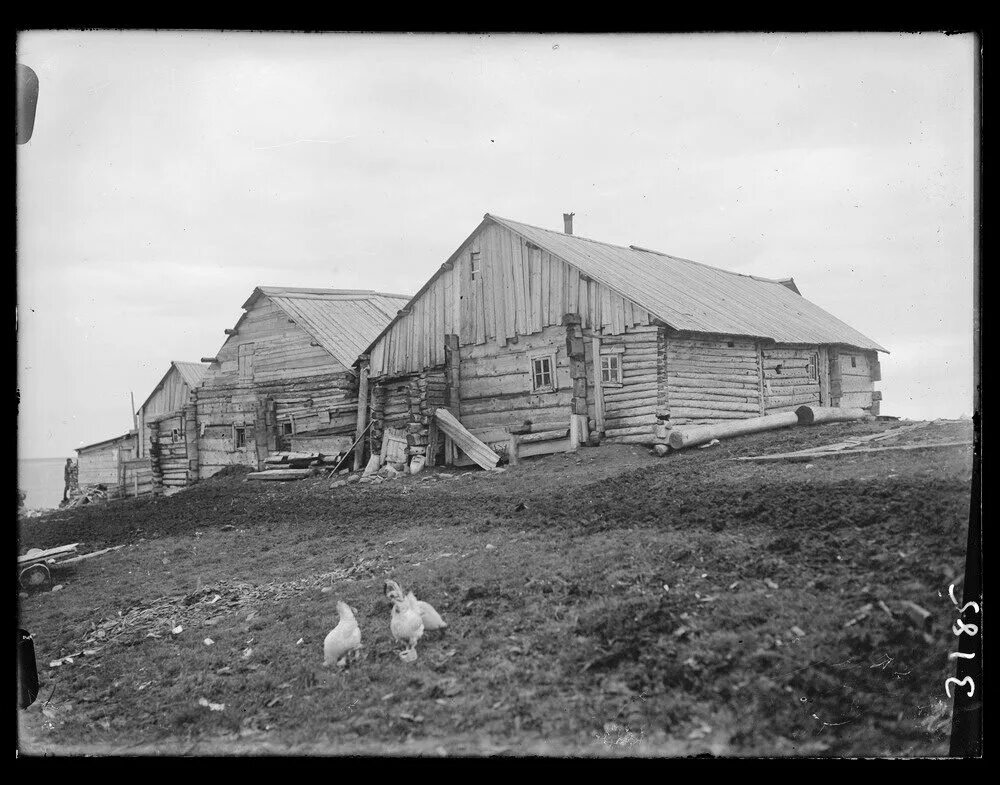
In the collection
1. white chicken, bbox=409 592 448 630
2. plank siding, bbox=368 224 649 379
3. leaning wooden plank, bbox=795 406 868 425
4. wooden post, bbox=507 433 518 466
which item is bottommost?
white chicken, bbox=409 592 448 630

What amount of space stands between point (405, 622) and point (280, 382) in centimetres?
1800

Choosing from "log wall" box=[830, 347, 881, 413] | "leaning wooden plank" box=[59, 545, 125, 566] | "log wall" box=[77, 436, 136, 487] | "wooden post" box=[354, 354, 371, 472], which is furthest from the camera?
"log wall" box=[77, 436, 136, 487]

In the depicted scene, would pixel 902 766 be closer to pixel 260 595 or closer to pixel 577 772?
pixel 577 772

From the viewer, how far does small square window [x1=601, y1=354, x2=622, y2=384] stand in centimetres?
1769

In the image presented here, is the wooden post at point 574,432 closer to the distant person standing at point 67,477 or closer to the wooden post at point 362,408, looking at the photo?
the wooden post at point 362,408

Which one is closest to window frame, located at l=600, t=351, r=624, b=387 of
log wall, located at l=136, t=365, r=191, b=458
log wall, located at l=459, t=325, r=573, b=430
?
log wall, located at l=459, t=325, r=573, b=430

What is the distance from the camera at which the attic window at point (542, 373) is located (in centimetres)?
1839

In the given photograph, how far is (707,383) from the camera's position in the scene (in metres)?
18.6

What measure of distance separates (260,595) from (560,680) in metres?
4.40

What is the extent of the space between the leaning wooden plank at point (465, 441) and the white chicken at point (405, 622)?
918 centimetres

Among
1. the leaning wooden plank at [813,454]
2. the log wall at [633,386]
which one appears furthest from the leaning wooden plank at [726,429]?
the leaning wooden plank at [813,454]

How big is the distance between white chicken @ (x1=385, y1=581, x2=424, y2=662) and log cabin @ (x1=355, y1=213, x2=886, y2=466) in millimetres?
9845

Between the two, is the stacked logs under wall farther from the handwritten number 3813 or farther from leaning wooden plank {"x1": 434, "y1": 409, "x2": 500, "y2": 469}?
the handwritten number 3813

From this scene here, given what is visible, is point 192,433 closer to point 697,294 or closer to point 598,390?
point 598,390
